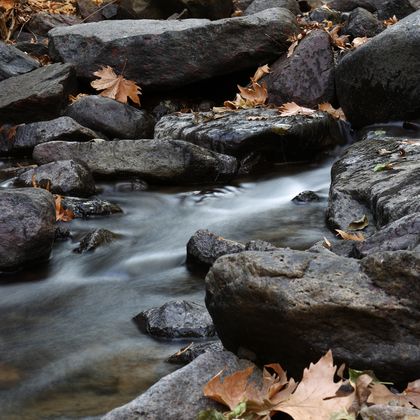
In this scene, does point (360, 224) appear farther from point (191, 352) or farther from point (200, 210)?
point (191, 352)

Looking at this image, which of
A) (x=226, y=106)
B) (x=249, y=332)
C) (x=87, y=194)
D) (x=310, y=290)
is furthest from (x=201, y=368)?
(x=226, y=106)

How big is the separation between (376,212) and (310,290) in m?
2.50

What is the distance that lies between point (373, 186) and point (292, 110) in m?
2.89

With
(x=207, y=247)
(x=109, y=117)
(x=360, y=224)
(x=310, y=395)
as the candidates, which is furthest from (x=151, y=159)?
(x=310, y=395)

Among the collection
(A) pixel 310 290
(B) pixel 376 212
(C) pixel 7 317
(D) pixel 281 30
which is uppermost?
(D) pixel 281 30

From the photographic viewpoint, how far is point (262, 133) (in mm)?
7332

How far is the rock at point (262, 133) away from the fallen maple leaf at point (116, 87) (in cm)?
147

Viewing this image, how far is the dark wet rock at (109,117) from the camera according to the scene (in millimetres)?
8562

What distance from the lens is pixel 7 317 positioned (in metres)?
4.32

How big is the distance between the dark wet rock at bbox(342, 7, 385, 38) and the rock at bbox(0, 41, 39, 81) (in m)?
4.62

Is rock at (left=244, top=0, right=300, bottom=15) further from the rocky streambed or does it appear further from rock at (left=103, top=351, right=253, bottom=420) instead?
rock at (left=103, top=351, right=253, bottom=420)

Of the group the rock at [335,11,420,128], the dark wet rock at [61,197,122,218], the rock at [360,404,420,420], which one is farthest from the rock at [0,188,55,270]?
the rock at [335,11,420,128]

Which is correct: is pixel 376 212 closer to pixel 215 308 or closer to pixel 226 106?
pixel 215 308

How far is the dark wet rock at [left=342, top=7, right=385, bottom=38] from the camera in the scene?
9734 mm
